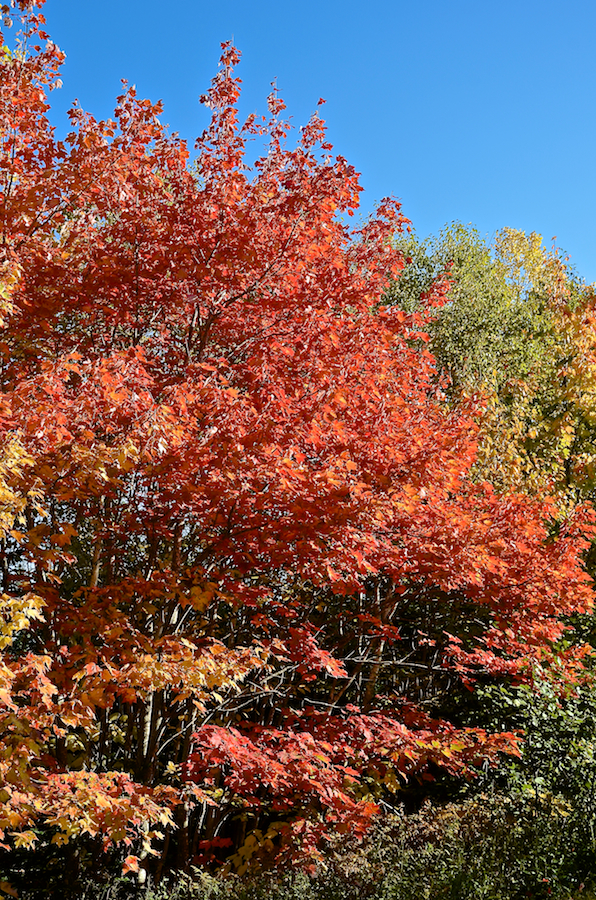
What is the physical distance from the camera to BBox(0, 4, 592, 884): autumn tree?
531 cm

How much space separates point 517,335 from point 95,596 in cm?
1406

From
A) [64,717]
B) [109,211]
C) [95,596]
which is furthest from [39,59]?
[64,717]

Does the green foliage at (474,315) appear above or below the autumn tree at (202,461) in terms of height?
above

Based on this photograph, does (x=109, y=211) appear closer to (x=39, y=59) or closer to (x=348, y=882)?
(x=39, y=59)

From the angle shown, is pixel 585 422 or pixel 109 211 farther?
pixel 585 422

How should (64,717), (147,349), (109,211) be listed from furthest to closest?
(147,349)
(109,211)
(64,717)

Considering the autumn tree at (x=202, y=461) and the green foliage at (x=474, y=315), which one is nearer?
the autumn tree at (x=202, y=461)

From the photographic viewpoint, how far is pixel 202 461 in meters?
5.68

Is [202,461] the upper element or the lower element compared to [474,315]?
lower

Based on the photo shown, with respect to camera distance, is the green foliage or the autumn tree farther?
the green foliage

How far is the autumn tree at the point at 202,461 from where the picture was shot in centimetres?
531

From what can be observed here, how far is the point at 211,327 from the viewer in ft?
25.2

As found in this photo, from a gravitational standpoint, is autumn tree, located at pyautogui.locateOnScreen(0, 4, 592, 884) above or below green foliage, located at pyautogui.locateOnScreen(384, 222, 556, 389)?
below

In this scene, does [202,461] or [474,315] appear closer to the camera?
[202,461]
